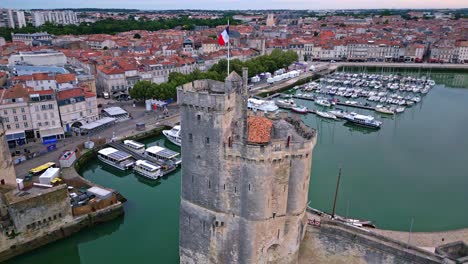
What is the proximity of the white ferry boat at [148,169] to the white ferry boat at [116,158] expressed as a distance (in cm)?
174

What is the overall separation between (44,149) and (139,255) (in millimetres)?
25675

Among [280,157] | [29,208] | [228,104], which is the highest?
[228,104]

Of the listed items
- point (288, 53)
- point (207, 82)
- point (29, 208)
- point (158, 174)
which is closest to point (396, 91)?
point (288, 53)

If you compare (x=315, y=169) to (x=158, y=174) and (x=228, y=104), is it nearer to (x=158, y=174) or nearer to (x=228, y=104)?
(x=158, y=174)

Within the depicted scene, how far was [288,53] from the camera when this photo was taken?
4309 inches

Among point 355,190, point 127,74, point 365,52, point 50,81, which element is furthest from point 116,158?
point 365,52

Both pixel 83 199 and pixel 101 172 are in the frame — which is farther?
pixel 101 172

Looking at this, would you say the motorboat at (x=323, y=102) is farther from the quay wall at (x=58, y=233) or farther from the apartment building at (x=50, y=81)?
the quay wall at (x=58, y=233)

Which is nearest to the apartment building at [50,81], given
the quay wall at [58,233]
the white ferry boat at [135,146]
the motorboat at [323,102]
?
the white ferry boat at [135,146]

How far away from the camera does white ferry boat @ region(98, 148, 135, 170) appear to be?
157ft

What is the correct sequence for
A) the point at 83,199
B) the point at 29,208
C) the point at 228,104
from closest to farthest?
1. the point at 228,104
2. the point at 29,208
3. the point at 83,199

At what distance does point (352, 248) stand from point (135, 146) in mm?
36021

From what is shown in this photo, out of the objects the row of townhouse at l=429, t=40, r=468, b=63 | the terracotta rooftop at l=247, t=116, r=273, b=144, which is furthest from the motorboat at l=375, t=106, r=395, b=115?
the row of townhouse at l=429, t=40, r=468, b=63

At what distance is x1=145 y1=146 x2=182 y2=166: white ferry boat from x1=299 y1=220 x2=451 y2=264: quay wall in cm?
2652
